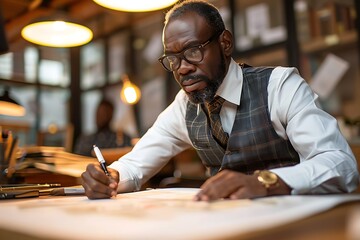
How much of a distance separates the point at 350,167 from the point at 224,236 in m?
0.72

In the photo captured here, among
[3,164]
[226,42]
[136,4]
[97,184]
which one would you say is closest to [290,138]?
[226,42]

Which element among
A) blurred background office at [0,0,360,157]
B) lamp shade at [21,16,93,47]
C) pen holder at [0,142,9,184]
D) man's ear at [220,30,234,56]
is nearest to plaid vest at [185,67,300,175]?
man's ear at [220,30,234,56]

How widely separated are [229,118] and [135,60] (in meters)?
5.62

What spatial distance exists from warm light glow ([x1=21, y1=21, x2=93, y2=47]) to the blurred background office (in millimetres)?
97

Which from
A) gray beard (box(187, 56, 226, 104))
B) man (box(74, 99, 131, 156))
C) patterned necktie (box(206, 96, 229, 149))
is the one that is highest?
gray beard (box(187, 56, 226, 104))

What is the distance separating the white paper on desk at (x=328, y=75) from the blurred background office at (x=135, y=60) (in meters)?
0.01

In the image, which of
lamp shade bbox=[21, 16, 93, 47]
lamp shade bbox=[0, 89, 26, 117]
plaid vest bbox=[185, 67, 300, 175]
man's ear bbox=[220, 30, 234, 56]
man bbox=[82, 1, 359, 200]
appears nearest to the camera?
man bbox=[82, 1, 359, 200]

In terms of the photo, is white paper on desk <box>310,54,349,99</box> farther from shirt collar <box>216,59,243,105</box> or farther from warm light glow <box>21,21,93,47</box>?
shirt collar <box>216,59,243,105</box>

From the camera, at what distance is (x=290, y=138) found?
1206 millimetres

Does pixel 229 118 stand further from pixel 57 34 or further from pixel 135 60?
pixel 135 60

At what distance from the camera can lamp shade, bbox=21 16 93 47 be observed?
269cm

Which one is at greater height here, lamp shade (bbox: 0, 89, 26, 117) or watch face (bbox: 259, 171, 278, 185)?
lamp shade (bbox: 0, 89, 26, 117)

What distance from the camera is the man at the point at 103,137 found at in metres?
4.30

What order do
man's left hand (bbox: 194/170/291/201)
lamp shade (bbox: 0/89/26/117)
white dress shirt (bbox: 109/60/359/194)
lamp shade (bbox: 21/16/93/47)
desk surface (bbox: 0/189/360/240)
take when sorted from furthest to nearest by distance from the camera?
lamp shade (bbox: 21/16/93/47), lamp shade (bbox: 0/89/26/117), white dress shirt (bbox: 109/60/359/194), man's left hand (bbox: 194/170/291/201), desk surface (bbox: 0/189/360/240)
